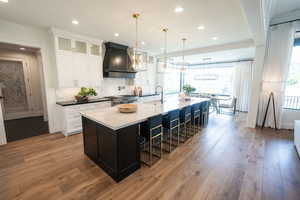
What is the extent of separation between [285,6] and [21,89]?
8883 mm

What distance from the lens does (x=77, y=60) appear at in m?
3.84

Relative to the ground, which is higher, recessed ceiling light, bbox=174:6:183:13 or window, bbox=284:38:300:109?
recessed ceiling light, bbox=174:6:183:13

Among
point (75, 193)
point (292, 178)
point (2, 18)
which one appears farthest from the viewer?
point (2, 18)

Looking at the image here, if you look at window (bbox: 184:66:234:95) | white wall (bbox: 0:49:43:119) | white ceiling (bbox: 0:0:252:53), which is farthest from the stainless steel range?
window (bbox: 184:66:234:95)

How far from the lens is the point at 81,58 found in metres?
3.91

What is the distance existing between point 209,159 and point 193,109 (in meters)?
1.59

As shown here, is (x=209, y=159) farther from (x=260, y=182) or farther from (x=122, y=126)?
(x=122, y=126)

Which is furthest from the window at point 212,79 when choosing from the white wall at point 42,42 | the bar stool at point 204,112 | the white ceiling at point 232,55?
the white wall at point 42,42

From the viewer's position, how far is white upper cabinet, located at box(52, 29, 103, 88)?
352 cm

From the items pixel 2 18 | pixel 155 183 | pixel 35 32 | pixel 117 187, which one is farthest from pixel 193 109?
pixel 2 18

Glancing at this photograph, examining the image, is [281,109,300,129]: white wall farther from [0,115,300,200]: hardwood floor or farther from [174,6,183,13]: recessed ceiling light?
[174,6,183,13]: recessed ceiling light

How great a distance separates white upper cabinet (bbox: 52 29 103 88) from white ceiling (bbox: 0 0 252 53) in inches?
11.2

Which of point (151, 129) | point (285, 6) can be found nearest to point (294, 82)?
point (285, 6)

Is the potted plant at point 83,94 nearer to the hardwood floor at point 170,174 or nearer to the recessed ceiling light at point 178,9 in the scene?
the hardwood floor at point 170,174
